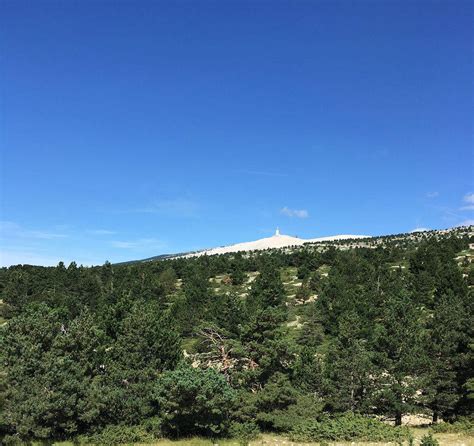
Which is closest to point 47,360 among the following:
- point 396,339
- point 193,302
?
point 396,339

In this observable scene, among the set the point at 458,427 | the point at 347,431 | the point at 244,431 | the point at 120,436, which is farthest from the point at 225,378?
the point at 458,427

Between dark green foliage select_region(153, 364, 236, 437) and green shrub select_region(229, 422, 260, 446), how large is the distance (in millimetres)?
400

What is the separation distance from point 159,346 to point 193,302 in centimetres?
2615

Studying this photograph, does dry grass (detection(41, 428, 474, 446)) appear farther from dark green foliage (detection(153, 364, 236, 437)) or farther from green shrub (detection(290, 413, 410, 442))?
dark green foliage (detection(153, 364, 236, 437))

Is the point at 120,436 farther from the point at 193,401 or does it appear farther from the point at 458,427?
the point at 458,427

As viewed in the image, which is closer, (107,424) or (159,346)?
(107,424)

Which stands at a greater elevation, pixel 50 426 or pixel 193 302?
pixel 193 302

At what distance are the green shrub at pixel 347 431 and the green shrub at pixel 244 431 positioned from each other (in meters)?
1.82

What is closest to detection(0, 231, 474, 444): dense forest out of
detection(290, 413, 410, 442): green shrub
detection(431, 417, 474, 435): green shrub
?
detection(290, 413, 410, 442): green shrub

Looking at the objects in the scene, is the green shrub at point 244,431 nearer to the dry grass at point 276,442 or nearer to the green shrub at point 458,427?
the dry grass at point 276,442

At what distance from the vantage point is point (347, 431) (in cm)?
2275

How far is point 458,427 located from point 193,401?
1347 cm

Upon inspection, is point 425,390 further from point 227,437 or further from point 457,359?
point 227,437

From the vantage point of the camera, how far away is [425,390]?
24.6 meters
